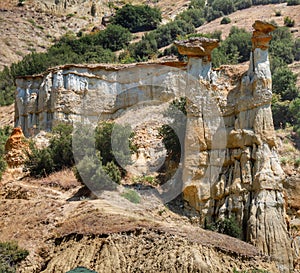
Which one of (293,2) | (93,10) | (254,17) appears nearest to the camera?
(254,17)

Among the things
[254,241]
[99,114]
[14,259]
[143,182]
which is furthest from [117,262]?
[99,114]

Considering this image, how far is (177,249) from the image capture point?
2556 centimetres

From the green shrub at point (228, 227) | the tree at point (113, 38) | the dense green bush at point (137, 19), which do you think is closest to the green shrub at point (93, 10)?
the dense green bush at point (137, 19)

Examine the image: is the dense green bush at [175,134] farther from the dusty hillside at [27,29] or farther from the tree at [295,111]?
the dusty hillside at [27,29]

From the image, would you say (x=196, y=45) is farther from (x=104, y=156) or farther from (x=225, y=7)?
(x=225, y=7)

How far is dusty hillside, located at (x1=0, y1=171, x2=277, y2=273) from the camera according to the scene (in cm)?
2541

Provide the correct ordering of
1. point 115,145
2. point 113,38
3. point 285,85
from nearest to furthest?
point 115,145 < point 285,85 < point 113,38

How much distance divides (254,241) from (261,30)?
9.27 metres

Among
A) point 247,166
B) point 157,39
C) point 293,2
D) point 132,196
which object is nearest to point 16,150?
point 132,196

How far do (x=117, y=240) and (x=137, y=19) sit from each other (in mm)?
59533

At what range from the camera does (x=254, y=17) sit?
258ft

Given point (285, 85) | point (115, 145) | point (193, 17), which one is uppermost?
point (193, 17)

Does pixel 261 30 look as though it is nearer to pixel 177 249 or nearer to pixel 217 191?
pixel 217 191

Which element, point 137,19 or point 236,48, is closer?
point 236,48
